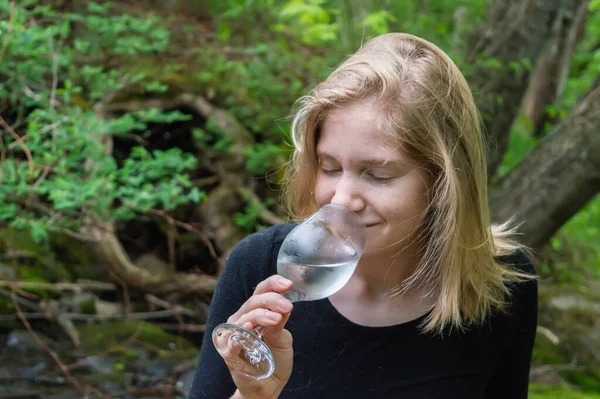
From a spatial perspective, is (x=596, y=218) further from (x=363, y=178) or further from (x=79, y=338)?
(x=363, y=178)

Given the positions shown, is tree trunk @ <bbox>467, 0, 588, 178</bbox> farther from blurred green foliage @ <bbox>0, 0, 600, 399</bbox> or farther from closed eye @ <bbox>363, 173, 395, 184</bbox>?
closed eye @ <bbox>363, 173, 395, 184</bbox>

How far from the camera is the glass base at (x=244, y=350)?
1.47 m

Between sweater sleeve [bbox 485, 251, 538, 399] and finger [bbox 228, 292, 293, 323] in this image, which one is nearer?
finger [bbox 228, 292, 293, 323]

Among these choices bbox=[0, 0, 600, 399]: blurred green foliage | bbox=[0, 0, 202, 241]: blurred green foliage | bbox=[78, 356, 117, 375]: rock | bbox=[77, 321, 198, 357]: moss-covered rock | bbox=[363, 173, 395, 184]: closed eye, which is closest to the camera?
bbox=[363, 173, 395, 184]: closed eye

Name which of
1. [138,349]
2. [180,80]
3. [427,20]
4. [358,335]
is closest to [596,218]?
[427,20]

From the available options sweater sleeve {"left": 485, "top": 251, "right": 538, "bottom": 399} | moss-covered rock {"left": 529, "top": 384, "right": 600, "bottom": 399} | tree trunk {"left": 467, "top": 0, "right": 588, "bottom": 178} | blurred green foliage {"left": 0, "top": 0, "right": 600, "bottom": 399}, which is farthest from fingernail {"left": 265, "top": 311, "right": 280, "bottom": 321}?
tree trunk {"left": 467, "top": 0, "right": 588, "bottom": 178}

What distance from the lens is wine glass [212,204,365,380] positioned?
1.50 m

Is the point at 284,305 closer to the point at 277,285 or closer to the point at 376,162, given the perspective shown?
Answer: the point at 277,285

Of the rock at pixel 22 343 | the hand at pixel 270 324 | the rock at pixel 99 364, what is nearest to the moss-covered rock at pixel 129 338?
the rock at pixel 99 364

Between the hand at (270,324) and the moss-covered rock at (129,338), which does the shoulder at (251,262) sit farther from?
the moss-covered rock at (129,338)

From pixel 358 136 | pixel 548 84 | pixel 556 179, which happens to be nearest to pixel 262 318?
pixel 358 136

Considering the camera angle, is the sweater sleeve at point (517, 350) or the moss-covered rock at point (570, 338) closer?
the sweater sleeve at point (517, 350)

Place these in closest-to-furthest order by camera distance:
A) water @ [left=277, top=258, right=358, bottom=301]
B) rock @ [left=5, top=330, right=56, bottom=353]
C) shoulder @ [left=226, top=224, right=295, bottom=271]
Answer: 1. water @ [left=277, top=258, right=358, bottom=301]
2. shoulder @ [left=226, top=224, right=295, bottom=271]
3. rock @ [left=5, top=330, right=56, bottom=353]

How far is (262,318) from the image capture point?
1452 millimetres
